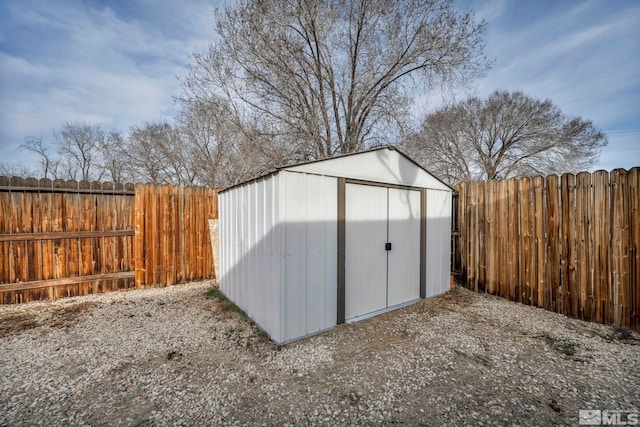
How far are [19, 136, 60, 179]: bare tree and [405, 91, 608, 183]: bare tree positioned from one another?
64.8ft

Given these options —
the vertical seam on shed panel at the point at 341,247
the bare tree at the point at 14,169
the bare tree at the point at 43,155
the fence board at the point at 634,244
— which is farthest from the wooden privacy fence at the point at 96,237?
the bare tree at the point at 43,155

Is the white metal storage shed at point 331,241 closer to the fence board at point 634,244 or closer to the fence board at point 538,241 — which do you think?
the fence board at point 538,241

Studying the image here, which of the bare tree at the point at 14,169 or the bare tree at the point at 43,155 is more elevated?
the bare tree at the point at 43,155

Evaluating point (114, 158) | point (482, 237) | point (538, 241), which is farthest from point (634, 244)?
point (114, 158)

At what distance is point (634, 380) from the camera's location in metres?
2.24

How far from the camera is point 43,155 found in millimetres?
13594

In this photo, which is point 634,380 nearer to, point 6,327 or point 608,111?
point 6,327

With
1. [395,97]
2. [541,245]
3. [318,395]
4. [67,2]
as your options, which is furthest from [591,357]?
[67,2]

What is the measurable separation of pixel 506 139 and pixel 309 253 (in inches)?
620

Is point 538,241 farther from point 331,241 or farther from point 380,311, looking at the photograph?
point 331,241

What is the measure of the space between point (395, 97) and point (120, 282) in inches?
300

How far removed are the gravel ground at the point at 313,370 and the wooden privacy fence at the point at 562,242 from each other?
348 millimetres

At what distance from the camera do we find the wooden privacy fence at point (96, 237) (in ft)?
13.3

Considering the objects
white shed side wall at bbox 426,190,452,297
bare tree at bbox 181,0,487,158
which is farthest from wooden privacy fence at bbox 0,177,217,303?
white shed side wall at bbox 426,190,452,297
